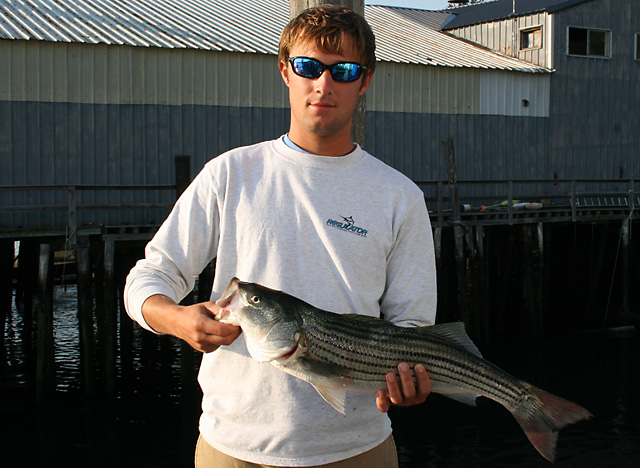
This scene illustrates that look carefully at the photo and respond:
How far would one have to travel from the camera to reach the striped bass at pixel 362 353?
2.70 meters

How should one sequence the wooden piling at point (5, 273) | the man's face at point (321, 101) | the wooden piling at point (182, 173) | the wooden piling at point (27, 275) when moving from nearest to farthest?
the man's face at point (321, 101) < the wooden piling at point (182, 173) < the wooden piling at point (5, 273) < the wooden piling at point (27, 275)

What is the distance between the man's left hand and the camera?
2.86 meters

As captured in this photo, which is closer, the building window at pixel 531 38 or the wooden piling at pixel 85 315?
the wooden piling at pixel 85 315

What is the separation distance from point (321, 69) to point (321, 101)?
14 centimetres

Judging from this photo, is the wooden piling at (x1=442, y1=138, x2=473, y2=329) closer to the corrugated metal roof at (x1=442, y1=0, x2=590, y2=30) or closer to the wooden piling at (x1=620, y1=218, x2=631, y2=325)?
the wooden piling at (x1=620, y1=218, x2=631, y2=325)

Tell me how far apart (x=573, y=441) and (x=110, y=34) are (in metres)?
14.0

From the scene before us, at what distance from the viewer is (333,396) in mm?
2828

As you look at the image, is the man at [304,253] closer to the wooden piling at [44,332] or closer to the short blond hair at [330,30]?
the short blond hair at [330,30]

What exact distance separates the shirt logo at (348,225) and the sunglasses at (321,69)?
59 cm

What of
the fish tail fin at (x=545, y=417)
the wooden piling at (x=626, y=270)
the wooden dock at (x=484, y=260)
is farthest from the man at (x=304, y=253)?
the wooden piling at (x=626, y=270)

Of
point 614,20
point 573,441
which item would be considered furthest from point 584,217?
point 573,441

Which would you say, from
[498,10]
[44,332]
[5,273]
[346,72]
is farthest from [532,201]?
[346,72]

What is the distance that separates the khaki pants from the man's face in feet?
4.19

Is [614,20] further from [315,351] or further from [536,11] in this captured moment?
[315,351]
